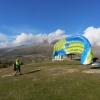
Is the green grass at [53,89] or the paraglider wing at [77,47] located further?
the paraglider wing at [77,47]

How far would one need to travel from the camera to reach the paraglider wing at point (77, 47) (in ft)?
132

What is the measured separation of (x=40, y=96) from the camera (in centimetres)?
2362

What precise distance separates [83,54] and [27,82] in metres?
16.0

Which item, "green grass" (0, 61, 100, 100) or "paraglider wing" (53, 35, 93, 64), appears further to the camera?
"paraglider wing" (53, 35, 93, 64)

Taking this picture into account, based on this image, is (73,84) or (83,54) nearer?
(73,84)

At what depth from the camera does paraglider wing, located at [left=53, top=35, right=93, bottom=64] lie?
40250mm

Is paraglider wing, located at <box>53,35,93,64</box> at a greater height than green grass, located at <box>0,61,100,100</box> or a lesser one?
greater

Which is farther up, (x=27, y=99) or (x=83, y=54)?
(x=83, y=54)

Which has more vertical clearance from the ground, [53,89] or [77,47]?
[77,47]

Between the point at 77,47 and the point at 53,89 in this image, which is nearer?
the point at 53,89

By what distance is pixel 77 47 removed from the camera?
45.2 m

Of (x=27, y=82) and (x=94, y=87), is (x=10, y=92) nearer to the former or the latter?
(x=27, y=82)

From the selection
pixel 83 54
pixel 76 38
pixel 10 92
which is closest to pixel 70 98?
pixel 10 92

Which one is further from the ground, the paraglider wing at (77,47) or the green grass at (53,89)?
the paraglider wing at (77,47)
